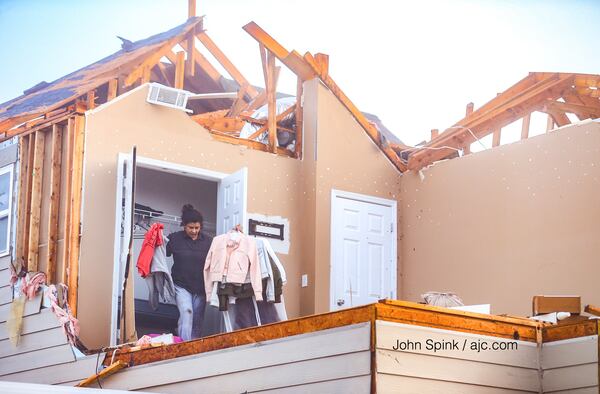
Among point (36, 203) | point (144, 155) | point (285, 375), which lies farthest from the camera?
point (144, 155)

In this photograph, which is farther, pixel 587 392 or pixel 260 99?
pixel 260 99

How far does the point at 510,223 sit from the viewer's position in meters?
10.7

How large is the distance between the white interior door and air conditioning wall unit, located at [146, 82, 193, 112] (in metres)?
0.92

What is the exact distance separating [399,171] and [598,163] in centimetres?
277

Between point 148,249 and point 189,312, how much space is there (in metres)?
0.73

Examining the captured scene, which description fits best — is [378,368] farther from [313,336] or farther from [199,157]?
[199,157]

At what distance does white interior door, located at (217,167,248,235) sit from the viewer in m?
10.4

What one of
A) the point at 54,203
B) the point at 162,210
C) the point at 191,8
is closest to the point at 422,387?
the point at 54,203

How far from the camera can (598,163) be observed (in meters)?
9.97

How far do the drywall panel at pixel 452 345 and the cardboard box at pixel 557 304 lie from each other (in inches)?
12.7

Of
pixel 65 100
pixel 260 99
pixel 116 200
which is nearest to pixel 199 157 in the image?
pixel 116 200

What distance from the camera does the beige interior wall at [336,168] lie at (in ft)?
36.6

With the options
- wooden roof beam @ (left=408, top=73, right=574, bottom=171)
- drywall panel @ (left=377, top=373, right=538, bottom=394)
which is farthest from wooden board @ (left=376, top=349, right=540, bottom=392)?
wooden roof beam @ (left=408, top=73, right=574, bottom=171)

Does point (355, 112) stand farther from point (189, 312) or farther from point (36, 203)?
point (36, 203)
